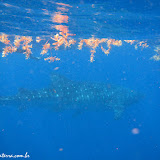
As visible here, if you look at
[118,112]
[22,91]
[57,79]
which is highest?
[57,79]

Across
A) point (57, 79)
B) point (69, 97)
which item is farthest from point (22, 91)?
point (69, 97)

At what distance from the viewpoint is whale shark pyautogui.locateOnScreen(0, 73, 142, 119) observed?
451 inches

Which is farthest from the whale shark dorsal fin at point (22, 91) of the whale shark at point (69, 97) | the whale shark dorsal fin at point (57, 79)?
the whale shark dorsal fin at point (57, 79)

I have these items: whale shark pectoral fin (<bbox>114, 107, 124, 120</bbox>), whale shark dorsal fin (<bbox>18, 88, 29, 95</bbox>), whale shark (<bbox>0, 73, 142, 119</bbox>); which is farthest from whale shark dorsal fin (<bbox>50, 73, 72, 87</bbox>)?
whale shark pectoral fin (<bbox>114, 107, 124, 120</bbox>)

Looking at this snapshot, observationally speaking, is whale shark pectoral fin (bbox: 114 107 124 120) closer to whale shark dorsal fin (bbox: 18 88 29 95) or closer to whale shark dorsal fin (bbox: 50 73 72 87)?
whale shark dorsal fin (bbox: 50 73 72 87)

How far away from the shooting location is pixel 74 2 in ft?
23.9

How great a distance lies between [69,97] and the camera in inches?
486

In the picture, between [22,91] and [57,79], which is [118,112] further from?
[22,91]

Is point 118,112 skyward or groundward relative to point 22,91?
groundward

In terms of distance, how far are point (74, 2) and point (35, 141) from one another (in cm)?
2523

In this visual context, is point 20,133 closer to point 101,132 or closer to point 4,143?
point 4,143

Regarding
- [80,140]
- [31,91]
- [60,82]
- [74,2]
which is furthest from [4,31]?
[80,140]

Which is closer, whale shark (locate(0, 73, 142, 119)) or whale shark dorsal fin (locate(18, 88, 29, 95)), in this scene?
whale shark dorsal fin (locate(18, 88, 29, 95))

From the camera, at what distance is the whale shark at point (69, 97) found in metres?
11.5
